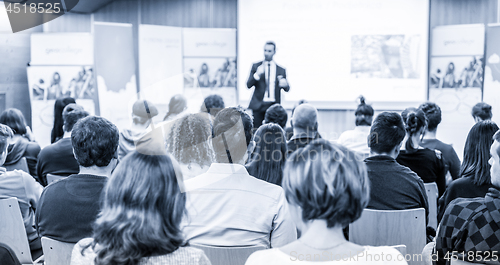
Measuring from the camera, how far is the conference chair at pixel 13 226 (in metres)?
2.08

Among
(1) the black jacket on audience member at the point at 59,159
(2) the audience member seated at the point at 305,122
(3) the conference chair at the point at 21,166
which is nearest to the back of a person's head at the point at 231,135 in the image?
(2) the audience member seated at the point at 305,122

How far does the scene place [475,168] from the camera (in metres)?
2.22

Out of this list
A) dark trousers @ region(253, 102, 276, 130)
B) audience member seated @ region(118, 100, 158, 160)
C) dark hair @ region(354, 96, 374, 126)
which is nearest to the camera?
audience member seated @ region(118, 100, 158, 160)

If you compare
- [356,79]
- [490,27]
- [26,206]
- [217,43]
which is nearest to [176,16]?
[217,43]

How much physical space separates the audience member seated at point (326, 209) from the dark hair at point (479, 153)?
136cm

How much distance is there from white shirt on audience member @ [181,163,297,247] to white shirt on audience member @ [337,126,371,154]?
1887mm

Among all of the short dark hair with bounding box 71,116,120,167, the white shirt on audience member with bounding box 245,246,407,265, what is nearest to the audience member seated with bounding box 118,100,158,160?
the short dark hair with bounding box 71,116,120,167

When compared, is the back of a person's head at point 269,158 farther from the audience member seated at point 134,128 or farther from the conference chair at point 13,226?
the audience member seated at point 134,128

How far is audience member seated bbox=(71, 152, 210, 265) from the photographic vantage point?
112 centimetres

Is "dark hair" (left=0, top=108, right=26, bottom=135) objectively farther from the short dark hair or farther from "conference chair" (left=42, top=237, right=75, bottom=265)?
"conference chair" (left=42, top=237, right=75, bottom=265)

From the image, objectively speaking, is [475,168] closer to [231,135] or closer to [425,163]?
[425,163]

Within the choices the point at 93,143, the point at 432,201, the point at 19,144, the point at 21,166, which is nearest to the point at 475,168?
the point at 432,201

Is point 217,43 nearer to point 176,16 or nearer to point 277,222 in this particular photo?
point 176,16

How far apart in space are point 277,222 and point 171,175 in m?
A: 0.65
